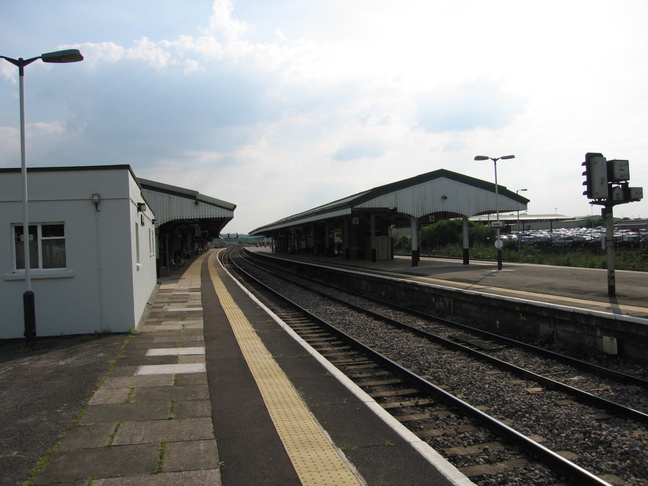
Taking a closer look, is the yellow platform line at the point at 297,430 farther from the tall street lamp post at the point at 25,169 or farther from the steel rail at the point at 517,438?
the tall street lamp post at the point at 25,169

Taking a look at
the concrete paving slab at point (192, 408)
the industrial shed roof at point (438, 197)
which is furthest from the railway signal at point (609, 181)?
the industrial shed roof at point (438, 197)

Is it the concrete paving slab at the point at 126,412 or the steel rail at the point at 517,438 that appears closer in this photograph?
the steel rail at the point at 517,438

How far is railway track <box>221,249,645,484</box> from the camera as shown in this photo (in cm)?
407

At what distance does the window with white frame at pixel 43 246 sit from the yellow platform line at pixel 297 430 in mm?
4246

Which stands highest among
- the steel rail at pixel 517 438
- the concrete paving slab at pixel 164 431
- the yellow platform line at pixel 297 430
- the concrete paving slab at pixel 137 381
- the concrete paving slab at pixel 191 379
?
the concrete paving slab at pixel 137 381

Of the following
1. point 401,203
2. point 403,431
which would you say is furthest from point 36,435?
point 401,203

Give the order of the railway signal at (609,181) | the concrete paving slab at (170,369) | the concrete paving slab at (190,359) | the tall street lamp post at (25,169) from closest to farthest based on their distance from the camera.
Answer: the concrete paving slab at (170,369)
the concrete paving slab at (190,359)
the tall street lamp post at (25,169)
the railway signal at (609,181)

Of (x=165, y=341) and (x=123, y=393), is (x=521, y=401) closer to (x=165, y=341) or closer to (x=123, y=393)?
(x=123, y=393)

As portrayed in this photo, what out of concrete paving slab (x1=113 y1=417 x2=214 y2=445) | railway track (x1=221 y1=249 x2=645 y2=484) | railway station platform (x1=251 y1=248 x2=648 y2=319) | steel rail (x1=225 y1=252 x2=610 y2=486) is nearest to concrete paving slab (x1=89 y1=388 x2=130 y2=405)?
concrete paving slab (x1=113 y1=417 x2=214 y2=445)

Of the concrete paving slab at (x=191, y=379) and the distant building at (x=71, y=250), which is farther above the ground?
the distant building at (x=71, y=250)

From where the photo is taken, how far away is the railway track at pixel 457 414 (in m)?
4.07

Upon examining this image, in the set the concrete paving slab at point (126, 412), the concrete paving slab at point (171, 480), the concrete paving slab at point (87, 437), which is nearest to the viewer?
the concrete paving slab at point (171, 480)

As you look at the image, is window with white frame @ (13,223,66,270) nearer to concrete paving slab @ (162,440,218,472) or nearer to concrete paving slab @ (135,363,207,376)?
concrete paving slab @ (135,363,207,376)

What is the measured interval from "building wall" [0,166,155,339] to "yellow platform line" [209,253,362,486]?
3.21m
